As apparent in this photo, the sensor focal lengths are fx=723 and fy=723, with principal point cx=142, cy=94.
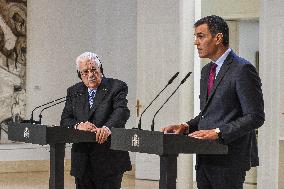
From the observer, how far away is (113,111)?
464 cm

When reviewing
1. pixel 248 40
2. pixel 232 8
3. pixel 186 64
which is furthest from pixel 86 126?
pixel 248 40

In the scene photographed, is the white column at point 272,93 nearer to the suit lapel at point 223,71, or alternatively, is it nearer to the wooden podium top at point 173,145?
the suit lapel at point 223,71

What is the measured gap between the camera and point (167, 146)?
3355 mm

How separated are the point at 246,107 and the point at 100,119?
134cm

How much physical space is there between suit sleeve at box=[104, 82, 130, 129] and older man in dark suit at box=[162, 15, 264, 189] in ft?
2.79

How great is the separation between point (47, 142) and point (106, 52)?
23.3ft

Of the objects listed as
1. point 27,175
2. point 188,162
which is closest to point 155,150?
point 188,162

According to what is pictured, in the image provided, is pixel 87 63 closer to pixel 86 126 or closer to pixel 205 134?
pixel 86 126

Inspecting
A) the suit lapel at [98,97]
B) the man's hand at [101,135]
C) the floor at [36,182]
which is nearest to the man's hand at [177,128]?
the man's hand at [101,135]

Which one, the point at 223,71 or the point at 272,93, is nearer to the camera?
the point at 223,71

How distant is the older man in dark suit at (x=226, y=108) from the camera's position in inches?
140

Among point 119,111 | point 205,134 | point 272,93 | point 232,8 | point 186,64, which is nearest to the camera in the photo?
point 205,134

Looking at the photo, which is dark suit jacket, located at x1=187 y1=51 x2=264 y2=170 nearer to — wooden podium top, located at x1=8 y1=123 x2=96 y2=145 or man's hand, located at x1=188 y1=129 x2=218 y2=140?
man's hand, located at x1=188 y1=129 x2=218 y2=140

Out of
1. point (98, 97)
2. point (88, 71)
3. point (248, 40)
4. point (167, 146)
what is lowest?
point (167, 146)
